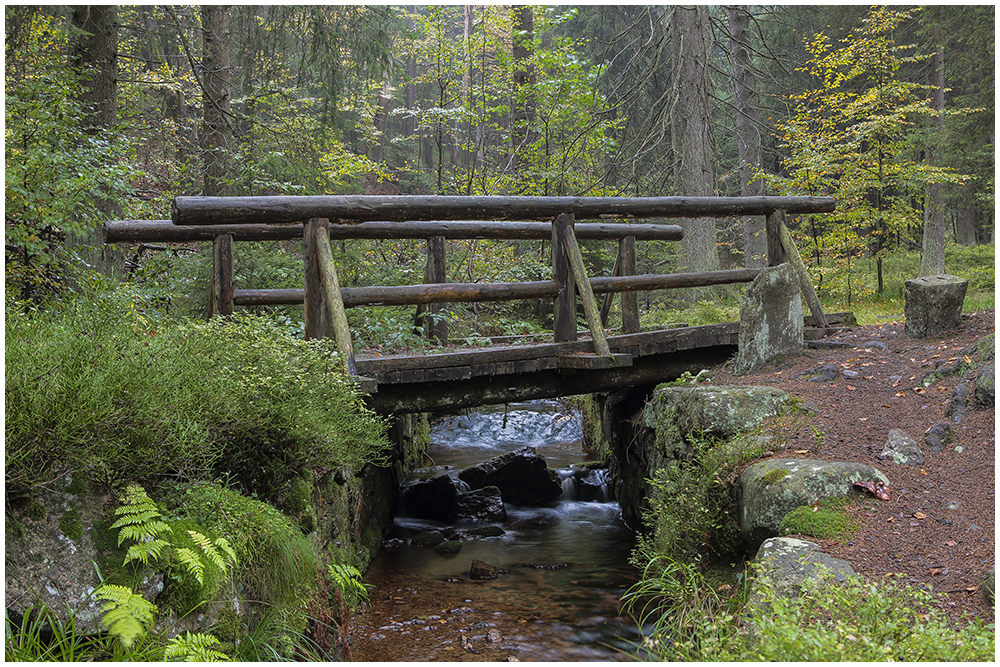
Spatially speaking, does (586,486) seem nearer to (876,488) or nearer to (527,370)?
(527,370)

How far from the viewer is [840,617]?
2740 mm

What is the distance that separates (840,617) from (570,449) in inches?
357

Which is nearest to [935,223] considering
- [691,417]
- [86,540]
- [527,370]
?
[691,417]

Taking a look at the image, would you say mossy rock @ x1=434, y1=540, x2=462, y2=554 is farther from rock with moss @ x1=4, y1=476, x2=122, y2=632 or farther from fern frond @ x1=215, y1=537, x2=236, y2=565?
rock with moss @ x1=4, y1=476, x2=122, y2=632

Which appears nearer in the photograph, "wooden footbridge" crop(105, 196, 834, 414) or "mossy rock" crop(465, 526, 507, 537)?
"wooden footbridge" crop(105, 196, 834, 414)

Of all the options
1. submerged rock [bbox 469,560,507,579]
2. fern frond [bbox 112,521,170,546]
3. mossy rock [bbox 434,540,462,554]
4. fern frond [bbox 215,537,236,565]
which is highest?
fern frond [bbox 112,521,170,546]

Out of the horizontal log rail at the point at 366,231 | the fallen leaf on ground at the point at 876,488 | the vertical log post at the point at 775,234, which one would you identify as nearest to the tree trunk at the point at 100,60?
the horizontal log rail at the point at 366,231

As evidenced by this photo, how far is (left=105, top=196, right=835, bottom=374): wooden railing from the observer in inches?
203

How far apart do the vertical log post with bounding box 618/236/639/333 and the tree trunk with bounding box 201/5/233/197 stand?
231 inches

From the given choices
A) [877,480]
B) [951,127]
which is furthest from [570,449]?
[951,127]

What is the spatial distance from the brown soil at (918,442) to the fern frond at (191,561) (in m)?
2.95

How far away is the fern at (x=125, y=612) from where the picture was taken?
2.41m

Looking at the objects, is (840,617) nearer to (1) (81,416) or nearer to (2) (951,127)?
(1) (81,416)

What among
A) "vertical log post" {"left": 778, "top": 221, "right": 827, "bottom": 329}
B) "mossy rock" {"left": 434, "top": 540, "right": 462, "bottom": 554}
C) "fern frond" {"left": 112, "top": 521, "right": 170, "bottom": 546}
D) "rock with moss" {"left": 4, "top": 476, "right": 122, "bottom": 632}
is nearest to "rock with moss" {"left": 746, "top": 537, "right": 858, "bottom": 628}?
"fern frond" {"left": 112, "top": 521, "right": 170, "bottom": 546}
